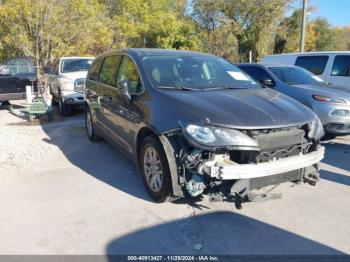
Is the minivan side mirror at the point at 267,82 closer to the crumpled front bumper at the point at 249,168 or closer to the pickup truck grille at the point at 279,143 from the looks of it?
the pickup truck grille at the point at 279,143

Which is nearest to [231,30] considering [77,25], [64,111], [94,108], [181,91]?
[77,25]

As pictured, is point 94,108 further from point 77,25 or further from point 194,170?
point 77,25

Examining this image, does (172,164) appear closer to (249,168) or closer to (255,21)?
(249,168)

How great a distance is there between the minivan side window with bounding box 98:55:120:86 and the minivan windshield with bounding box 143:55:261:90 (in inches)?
33.7

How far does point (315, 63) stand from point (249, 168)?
25.1 feet

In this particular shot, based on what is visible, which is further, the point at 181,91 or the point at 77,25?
the point at 77,25

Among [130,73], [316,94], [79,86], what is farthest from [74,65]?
[316,94]

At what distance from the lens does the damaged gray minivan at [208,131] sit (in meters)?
3.35

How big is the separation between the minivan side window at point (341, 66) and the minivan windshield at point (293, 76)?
6.62 feet

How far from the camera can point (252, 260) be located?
9.77 ft

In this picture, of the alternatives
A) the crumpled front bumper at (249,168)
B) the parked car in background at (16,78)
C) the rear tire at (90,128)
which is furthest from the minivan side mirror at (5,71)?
the crumpled front bumper at (249,168)

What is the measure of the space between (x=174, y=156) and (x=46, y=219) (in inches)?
62.0

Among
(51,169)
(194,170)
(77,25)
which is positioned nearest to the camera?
(194,170)

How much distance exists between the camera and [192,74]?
4.64 meters
